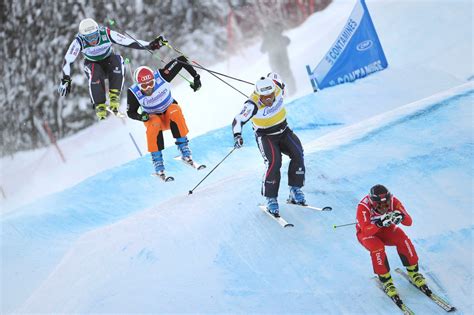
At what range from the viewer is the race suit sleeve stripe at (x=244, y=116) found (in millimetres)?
7027

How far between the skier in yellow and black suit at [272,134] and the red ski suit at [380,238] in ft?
4.62

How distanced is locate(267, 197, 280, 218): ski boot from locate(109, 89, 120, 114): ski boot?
2.41 m

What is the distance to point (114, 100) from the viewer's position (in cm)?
820

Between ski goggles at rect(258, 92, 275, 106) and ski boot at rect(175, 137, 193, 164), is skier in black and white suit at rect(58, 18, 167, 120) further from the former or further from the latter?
ski goggles at rect(258, 92, 275, 106)

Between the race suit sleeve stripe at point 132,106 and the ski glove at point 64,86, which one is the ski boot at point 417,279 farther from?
the ski glove at point 64,86

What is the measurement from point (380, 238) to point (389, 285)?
0.49m

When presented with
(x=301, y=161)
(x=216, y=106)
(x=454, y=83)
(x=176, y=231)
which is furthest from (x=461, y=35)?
(x=176, y=231)

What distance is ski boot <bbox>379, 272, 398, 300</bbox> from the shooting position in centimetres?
619

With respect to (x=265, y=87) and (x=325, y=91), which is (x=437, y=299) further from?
(x=325, y=91)

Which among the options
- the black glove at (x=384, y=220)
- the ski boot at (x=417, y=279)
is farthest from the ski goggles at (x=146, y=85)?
the ski boot at (x=417, y=279)

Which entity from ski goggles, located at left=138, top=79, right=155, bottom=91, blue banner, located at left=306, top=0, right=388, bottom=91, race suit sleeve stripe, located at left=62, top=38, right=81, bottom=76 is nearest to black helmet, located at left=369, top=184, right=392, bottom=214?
ski goggles, located at left=138, top=79, right=155, bottom=91

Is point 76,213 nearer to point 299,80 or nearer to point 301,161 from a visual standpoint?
point 301,161

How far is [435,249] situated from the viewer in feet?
22.9

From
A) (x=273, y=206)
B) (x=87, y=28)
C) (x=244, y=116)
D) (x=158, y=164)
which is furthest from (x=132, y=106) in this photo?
(x=273, y=206)
